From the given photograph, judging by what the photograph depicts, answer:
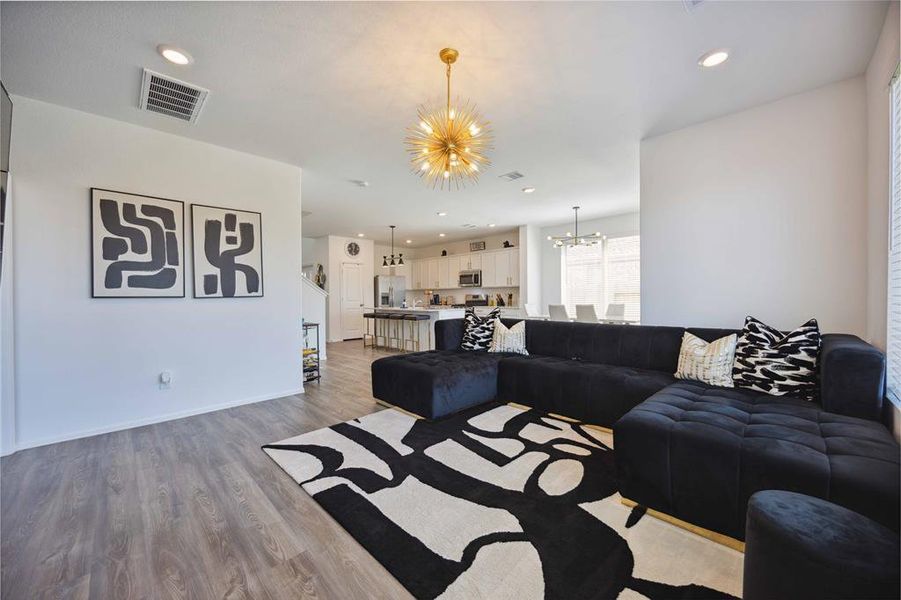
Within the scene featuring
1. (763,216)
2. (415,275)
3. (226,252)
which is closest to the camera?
(763,216)

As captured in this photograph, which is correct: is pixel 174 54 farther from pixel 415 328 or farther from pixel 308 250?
pixel 308 250

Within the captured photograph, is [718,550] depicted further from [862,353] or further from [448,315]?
[448,315]

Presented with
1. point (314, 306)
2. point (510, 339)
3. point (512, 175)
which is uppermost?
point (512, 175)

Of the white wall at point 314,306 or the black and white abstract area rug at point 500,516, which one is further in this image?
the white wall at point 314,306

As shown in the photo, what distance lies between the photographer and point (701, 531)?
1684 mm

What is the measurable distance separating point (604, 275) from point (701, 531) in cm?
633

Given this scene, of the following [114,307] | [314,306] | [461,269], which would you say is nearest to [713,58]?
[114,307]

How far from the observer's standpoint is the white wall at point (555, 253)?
7371 mm

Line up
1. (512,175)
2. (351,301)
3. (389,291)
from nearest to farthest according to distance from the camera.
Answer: (512,175) < (351,301) < (389,291)

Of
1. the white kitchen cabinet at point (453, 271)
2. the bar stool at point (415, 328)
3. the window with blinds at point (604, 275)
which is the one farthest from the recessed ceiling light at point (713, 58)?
the white kitchen cabinet at point (453, 271)

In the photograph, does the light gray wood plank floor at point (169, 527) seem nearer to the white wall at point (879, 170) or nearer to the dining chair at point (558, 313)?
the white wall at point (879, 170)

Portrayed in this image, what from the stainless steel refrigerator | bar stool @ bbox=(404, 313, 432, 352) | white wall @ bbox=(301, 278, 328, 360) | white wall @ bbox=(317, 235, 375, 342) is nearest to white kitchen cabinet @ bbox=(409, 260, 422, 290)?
the stainless steel refrigerator

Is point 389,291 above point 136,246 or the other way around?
the other way around

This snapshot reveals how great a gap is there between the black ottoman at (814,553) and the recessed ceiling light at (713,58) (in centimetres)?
270
